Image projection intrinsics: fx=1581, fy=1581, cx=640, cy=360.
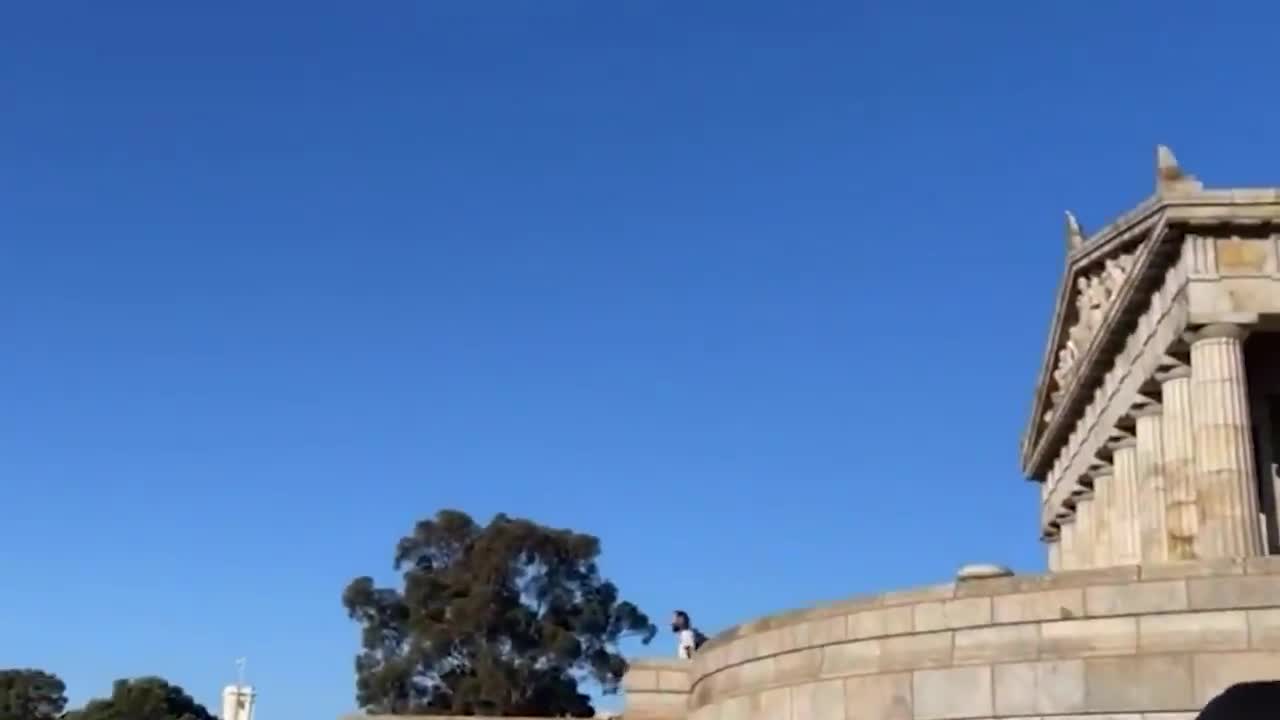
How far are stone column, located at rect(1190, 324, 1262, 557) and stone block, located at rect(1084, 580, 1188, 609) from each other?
1151 centimetres

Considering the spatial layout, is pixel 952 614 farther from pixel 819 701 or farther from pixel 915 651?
pixel 819 701

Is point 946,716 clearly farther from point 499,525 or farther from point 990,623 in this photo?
point 499,525

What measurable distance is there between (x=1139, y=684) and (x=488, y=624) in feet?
163

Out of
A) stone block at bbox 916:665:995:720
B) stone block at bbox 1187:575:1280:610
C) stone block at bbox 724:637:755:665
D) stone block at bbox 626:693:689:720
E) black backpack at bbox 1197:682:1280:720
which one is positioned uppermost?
stone block at bbox 1187:575:1280:610

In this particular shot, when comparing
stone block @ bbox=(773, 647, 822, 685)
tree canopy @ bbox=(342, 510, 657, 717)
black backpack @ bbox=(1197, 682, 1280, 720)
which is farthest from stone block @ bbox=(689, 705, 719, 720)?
tree canopy @ bbox=(342, 510, 657, 717)

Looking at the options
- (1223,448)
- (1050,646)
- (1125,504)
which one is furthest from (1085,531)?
(1050,646)

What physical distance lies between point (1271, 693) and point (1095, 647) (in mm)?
10357

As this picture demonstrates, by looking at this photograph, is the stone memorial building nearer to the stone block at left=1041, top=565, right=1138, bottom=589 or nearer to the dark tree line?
the stone block at left=1041, top=565, right=1138, bottom=589

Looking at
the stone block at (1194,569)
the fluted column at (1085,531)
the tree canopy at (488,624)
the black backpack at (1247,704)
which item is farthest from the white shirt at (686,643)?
the tree canopy at (488,624)

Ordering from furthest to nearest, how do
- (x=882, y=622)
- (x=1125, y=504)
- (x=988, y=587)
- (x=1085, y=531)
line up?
(x=1085, y=531) < (x=1125, y=504) < (x=882, y=622) < (x=988, y=587)

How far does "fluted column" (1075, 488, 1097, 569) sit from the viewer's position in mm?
35062

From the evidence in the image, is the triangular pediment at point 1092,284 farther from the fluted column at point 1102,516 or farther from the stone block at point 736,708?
the stone block at point 736,708

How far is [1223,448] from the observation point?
24922mm

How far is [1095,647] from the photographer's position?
13820 millimetres
